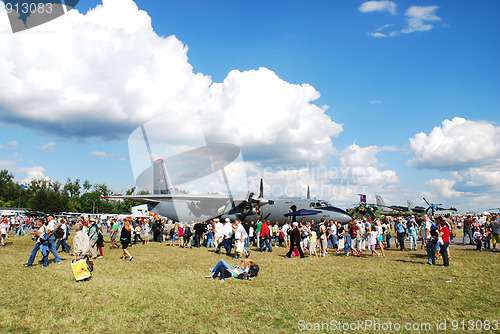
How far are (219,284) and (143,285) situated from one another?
2.13 metres

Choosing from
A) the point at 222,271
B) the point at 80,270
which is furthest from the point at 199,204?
the point at 80,270

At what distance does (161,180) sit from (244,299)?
102 ft

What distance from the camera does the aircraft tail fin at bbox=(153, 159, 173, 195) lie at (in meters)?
36.2

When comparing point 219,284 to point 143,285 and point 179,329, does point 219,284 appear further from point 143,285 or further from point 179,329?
point 179,329

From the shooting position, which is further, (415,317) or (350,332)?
(415,317)

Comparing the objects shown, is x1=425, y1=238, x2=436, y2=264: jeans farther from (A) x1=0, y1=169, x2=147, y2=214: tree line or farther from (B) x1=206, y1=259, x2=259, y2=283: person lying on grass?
(A) x1=0, y1=169, x2=147, y2=214: tree line

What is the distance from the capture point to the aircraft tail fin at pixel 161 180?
36250 millimetres

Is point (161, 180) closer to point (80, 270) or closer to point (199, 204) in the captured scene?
point (199, 204)

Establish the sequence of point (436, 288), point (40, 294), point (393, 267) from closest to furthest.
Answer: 1. point (40, 294)
2. point (436, 288)
3. point (393, 267)

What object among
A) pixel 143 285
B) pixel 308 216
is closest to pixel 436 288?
pixel 143 285

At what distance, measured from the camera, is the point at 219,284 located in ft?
29.3

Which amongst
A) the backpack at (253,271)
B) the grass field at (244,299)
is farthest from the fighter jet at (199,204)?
the backpack at (253,271)

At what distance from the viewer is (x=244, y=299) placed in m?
7.38

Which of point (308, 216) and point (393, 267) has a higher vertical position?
point (308, 216)
